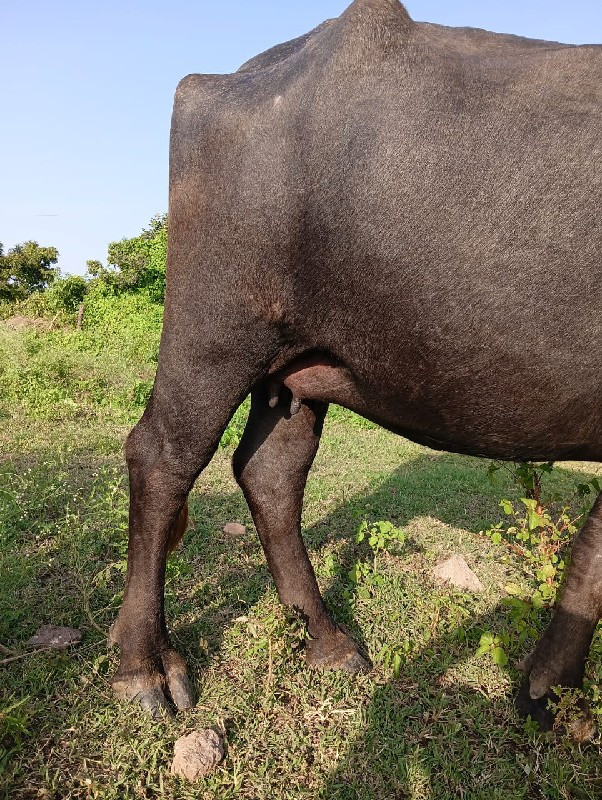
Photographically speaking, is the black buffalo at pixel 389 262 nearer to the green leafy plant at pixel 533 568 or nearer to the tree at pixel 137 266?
the green leafy plant at pixel 533 568

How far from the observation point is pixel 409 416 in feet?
6.95

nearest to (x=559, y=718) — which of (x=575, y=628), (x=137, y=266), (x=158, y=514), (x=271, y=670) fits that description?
(x=575, y=628)

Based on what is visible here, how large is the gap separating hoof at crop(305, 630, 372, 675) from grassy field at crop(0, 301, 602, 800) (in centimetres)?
6

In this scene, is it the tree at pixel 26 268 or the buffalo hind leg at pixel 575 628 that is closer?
the buffalo hind leg at pixel 575 628

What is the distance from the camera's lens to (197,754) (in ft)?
6.44

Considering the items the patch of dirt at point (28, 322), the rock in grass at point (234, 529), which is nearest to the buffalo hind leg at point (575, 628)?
the rock in grass at point (234, 529)

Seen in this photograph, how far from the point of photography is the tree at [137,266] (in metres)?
13.8

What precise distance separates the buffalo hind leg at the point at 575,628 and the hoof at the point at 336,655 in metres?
0.68

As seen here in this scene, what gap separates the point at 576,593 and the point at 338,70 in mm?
1886

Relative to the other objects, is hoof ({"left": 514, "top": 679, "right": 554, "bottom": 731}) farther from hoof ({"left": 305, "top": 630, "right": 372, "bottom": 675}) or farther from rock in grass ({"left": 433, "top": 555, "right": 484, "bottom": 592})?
rock in grass ({"left": 433, "top": 555, "right": 484, "bottom": 592})

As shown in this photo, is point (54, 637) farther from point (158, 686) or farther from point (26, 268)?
point (26, 268)

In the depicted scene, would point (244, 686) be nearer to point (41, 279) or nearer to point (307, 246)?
point (307, 246)

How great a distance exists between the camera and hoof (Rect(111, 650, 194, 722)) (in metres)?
2.21

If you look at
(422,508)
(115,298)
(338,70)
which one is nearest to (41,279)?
(115,298)
